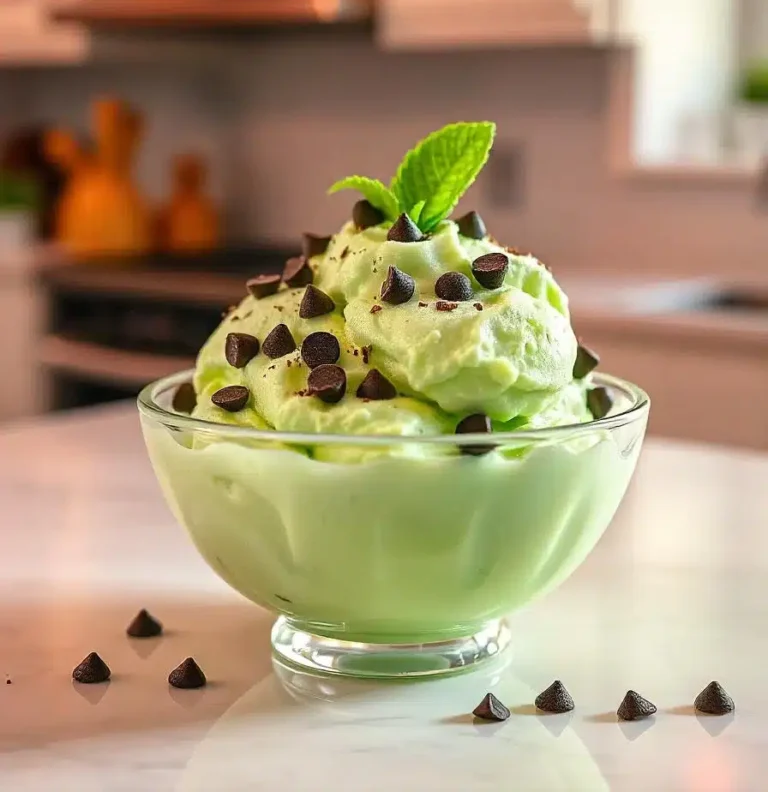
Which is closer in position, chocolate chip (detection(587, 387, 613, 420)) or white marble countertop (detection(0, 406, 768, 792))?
white marble countertop (detection(0, 406, 768, 792))

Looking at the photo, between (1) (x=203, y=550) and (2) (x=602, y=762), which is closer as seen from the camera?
(2) (x=602, y=762)

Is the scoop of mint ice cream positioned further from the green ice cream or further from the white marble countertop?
the white marble countertop

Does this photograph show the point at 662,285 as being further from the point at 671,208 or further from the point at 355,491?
the point at 355,491

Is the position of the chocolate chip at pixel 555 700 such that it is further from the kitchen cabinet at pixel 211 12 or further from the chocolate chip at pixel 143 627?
the kitchen cabinet at pixel 211 12

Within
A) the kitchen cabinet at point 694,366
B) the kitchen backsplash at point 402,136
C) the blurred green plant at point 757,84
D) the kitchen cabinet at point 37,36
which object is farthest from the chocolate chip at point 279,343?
the kitchen cabinet at point 37,36

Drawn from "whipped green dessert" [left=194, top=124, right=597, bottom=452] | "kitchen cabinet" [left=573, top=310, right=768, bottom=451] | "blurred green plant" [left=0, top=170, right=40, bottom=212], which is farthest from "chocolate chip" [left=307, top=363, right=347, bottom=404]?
"blurred green plant" [left=0, top=170, right=40, bottom=212]

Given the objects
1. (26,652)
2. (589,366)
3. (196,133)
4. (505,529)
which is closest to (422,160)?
(589,366)

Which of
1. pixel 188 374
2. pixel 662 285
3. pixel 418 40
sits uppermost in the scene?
pixel 418 40

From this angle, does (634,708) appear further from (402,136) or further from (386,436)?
(402,136)
